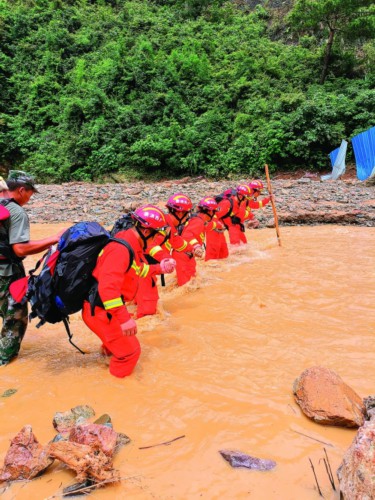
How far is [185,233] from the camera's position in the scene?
6324mm

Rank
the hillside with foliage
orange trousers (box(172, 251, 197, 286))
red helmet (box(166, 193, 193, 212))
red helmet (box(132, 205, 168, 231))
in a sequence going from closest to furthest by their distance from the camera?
red helmet (box(132, 205, 168, 231)), red helmet (box(166, 193, 193, 212)), orange trousers (box(172, 251, 197, 286)), the hillside with foliage

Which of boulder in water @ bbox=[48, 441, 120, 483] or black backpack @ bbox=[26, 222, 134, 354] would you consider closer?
boulder in water @ bbox=[48, 441, 120, 483]

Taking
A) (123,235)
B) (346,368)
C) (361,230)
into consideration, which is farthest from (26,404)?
(361,230)

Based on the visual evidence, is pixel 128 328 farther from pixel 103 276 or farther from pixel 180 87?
pixel 180 87

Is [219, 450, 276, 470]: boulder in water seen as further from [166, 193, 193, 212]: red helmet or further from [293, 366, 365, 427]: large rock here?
[166, 193, 193, 212]: red helmet

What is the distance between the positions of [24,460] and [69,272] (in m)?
1.44

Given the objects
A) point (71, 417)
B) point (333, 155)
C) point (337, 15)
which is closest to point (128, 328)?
point (71, 417)

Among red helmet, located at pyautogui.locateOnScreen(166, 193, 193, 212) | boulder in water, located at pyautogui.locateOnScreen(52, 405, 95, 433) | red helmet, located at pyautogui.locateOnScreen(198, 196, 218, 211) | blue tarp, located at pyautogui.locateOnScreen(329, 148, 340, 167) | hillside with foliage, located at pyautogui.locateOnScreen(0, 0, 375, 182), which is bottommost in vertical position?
boulder in water, located at pyautogui.locateOnScreen(52, 405, 95, 433)

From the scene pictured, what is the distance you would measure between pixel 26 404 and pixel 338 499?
2302 millimetres

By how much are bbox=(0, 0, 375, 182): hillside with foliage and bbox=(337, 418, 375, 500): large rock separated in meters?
18.8

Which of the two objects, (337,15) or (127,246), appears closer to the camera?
(127,246)

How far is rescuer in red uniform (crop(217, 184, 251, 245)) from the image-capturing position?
767cm

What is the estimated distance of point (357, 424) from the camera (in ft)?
8.18

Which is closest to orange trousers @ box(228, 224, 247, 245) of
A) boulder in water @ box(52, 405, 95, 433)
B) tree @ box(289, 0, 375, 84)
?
boulder in water @ box(52, 405, 95, 433)
